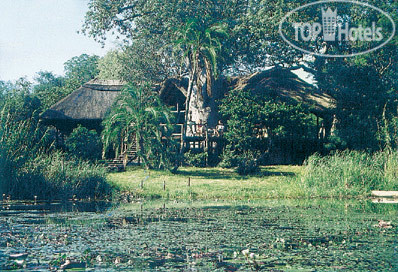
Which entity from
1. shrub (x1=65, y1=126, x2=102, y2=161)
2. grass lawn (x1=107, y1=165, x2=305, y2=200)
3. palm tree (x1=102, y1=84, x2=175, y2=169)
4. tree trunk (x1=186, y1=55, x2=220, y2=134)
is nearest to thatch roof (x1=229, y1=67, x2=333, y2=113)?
tree trunk (x1=186, y1=55, x2=220, y2=134)

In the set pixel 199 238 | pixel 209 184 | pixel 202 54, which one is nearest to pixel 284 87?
pixel 202 54

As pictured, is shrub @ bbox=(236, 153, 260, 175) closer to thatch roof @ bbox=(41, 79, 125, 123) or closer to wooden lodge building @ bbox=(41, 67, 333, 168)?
wooden lodge building @ bbox=(41, 67, 333, 168)

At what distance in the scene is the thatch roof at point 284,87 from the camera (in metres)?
29.6

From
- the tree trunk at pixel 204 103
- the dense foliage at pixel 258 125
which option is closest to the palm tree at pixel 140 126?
the dense foliage at pixel 258 125

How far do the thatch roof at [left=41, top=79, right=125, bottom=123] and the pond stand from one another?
1791 cm

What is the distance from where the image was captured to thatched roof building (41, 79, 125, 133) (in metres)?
32.5

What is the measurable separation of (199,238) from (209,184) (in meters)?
11.2

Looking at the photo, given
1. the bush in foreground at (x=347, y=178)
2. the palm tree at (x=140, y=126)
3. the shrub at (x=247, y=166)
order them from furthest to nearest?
the shrub at (x=247, y=166) → the palm tree at (x=140, y=126) → the bush in foreground at (x=347, y=178)

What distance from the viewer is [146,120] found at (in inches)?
931

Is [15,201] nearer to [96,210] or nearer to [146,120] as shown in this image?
[96,210]

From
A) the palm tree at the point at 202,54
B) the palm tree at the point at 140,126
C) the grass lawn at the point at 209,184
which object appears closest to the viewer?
the grass lawn at the point at 209,184

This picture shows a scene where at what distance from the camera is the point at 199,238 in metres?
9.41

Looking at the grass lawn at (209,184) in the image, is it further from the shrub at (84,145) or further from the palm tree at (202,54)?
the palm tree at (202,54)

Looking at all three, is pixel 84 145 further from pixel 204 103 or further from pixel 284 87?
pixel 284 87
